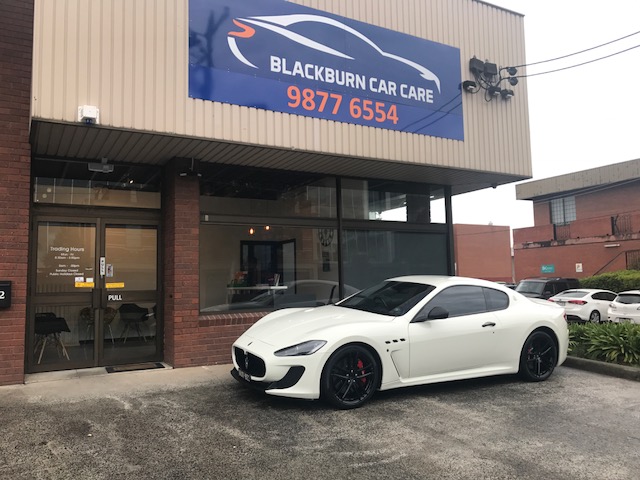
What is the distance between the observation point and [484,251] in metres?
49.3

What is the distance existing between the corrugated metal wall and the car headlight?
3024 mm

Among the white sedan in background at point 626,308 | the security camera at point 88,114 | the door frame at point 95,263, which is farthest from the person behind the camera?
the white sedan in background at point 626,308

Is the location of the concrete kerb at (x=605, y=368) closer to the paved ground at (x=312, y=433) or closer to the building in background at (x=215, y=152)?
the paved ground at (x=312, y=433)

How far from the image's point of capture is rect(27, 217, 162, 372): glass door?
712 centimetres

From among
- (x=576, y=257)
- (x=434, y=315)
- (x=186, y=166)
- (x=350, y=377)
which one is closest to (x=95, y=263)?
(x=186, y=166)

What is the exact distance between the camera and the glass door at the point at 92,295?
7.12 metres

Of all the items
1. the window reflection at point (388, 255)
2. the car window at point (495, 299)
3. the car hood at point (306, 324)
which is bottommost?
the car hood at point (306, 324)

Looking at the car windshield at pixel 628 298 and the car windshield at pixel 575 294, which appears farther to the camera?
the car windshield at pixel 575 294

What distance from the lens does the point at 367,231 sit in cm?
964

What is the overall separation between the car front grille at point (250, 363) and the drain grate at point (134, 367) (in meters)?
2.31

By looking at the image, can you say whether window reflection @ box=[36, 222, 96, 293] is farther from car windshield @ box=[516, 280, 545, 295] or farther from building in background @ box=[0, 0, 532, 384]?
car windshield @ box=[516, 280, 545, 295]

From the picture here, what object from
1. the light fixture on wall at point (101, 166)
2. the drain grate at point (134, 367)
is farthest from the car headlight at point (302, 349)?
the light fixture on wall at point (101, 166)

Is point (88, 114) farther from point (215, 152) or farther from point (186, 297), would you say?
point (186, 297)

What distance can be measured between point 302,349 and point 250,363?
0.69 metres
